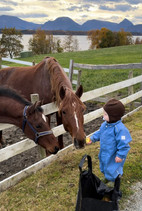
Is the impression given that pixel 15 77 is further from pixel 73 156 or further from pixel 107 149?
pixel 107 149

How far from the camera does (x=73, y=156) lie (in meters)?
3.91

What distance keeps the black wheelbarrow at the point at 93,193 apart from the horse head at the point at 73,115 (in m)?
0.62

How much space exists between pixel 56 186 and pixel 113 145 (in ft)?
3.90

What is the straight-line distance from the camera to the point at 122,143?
93.8 inches

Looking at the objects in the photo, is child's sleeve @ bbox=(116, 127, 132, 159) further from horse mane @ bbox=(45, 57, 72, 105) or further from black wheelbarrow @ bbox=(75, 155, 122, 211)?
horse mane @ bbox=(45, 57, 72, 105)

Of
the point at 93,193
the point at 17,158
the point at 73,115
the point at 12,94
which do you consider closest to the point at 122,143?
the point at 93,193

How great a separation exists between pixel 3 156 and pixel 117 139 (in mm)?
1757

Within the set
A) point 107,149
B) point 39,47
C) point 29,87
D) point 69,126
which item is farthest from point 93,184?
point 39,47

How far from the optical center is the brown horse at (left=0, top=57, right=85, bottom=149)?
9.75ft

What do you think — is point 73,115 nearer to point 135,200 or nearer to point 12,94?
point 12,94

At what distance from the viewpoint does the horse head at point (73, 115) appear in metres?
2.86

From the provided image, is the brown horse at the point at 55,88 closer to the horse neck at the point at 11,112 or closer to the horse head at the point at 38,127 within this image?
the horse head at the point at 38,127

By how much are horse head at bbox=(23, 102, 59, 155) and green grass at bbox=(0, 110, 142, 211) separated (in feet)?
2.06

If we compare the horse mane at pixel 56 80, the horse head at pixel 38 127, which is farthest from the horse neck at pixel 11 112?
the horse mane at pixel 56 80
